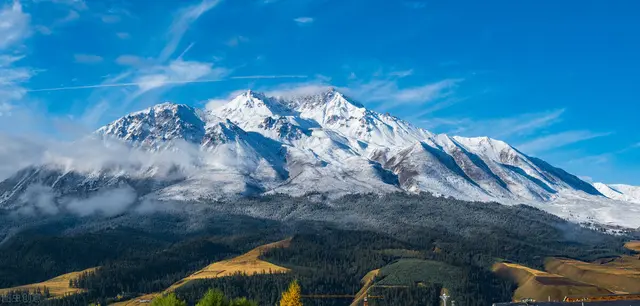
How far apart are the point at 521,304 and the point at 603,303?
16.2m

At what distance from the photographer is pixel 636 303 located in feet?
459

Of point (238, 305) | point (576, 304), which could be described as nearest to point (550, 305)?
point (576, 304)

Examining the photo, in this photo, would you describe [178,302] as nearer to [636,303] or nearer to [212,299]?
[212,299]

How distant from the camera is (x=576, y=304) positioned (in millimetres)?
138375

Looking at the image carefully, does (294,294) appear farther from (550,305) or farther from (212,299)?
(550,305)

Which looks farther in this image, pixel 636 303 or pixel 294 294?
pixel 294 294

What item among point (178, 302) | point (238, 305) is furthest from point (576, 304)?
point (178, 302)

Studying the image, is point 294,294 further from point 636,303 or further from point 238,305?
point 636,303

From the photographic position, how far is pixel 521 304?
140 meters

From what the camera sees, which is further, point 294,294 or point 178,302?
point 294,294

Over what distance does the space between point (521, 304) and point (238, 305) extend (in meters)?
55.1

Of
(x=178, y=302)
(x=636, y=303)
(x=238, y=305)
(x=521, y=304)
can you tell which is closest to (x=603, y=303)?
(x=636, y=303)

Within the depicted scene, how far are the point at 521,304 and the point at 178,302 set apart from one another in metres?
65.8

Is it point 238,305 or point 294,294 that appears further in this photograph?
point 294,294
